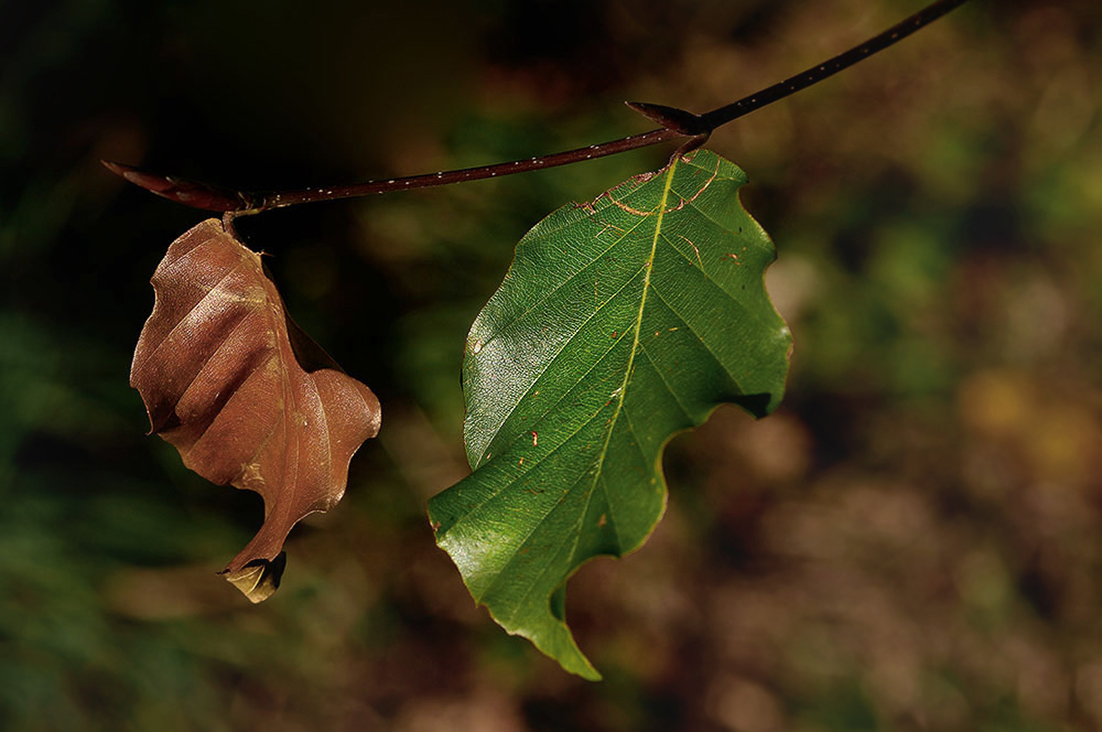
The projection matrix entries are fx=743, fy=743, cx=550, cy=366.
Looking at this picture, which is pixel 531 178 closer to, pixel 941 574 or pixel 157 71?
pixel 157 71

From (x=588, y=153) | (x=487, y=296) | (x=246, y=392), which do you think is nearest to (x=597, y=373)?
(x=588, y=153)

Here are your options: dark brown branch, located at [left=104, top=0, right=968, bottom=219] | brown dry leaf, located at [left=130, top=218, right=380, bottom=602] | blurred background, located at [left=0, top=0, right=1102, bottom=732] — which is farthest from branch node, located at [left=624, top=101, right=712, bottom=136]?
blurred background, located at [left=0, top=0, right=1102, bottom=732]

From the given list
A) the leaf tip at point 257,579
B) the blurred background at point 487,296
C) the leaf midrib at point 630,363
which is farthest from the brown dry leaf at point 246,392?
the blurred background at point 487,296

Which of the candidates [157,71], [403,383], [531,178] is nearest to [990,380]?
[531,178]

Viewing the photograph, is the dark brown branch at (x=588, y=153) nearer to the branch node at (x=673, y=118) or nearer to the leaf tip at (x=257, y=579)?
the branch node at (x=673, y=118)

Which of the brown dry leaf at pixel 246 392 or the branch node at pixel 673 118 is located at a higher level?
the branch node at pixel 673 118

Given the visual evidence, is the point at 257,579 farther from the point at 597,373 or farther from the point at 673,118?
the point at 673,118
